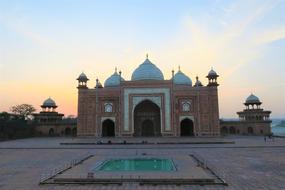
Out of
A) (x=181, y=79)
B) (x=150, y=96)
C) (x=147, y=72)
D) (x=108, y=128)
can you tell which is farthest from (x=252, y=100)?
(x=108, y=128)

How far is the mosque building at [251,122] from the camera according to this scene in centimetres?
4216

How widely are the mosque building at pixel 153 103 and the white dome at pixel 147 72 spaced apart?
1.76 metres

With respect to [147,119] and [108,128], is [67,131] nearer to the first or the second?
[108,128]

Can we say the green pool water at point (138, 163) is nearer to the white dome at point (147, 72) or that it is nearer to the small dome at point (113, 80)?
the white dome at point (147, 72)

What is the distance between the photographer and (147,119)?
38781 millimetres

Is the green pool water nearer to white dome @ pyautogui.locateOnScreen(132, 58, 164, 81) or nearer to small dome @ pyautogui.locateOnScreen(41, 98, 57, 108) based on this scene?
white dome @ pyautogui.locateOnScreen(132, 58, 164, 81)

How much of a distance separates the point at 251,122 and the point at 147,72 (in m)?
16.0

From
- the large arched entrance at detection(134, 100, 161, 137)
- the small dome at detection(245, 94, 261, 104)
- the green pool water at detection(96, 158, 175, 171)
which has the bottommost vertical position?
the green pool water at detection(96, 158, 175, 171)

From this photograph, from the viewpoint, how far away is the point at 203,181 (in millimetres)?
9430

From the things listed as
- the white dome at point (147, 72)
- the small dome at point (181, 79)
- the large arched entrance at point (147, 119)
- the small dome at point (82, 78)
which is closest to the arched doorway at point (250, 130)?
the small dome at point (181, 79)

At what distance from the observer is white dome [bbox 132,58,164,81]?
129ft

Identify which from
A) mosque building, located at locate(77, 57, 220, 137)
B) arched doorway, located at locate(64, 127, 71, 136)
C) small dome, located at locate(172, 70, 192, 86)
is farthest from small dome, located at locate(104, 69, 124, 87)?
arched doorway, located at locate(64, 127, 71, 136)

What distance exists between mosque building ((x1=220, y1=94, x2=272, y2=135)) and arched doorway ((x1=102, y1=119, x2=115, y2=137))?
15428 millimetres

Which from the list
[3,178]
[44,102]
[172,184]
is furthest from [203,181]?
[44,102]
